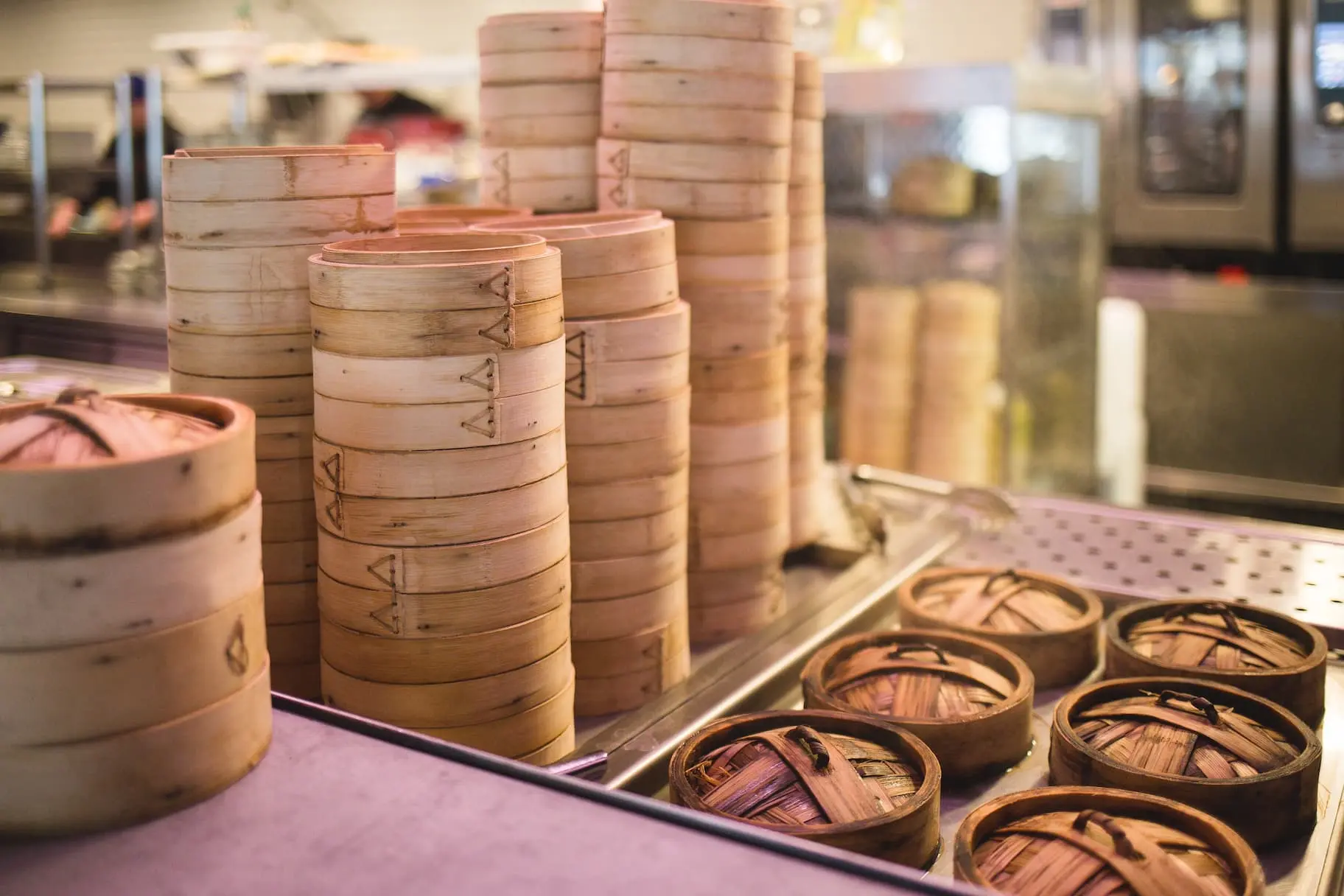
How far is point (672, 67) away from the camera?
5.70ft

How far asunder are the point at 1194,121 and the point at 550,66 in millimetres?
3924

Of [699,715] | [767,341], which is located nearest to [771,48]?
[767,341]

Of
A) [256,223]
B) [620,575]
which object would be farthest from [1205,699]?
[256,223]

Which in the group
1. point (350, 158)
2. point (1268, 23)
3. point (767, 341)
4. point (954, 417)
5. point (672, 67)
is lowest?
point (954, 417)

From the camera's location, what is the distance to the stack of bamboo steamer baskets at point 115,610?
3.00ft

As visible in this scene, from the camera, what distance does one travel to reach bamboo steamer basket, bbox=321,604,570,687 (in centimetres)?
132

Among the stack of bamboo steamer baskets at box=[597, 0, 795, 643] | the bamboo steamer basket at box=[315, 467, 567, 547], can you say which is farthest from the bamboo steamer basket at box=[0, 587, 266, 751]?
the stack of bamboo steamer baskets at box=[597, 0, 795, 643]

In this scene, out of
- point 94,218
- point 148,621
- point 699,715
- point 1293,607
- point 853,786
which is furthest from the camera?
point 94,218

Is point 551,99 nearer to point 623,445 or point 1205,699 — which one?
point 623,445

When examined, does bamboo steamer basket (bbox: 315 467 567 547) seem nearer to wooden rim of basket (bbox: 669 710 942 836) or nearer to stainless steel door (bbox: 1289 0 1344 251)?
wooden rim of basket (bbox: 669 710 942 836)

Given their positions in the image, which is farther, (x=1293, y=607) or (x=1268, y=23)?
(x=1268, y=23)

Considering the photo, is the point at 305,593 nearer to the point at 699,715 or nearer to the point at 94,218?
the point at 699,715

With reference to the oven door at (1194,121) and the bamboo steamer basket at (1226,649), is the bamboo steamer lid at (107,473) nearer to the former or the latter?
the bamboo steamer basket at (1226,649)

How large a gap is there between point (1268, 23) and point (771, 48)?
3.74 meters
